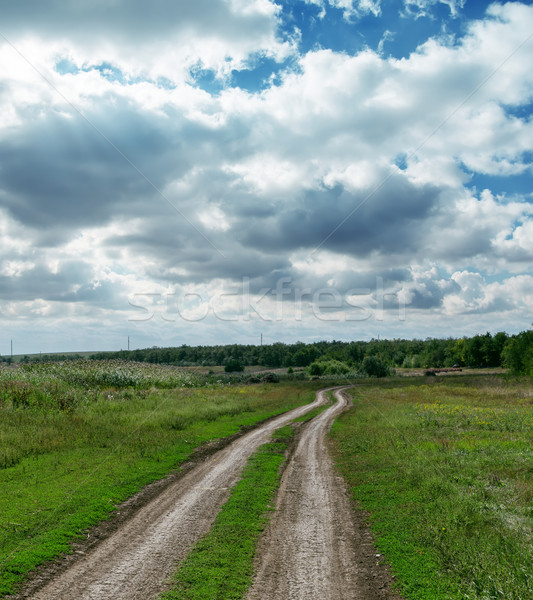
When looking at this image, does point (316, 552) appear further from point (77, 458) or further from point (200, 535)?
point (77, 458)

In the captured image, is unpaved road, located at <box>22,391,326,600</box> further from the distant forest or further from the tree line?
the tree line

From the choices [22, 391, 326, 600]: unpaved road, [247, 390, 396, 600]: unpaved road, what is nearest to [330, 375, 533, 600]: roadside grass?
[247, 390, 396, 600]: unpaved road

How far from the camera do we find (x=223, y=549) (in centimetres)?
813

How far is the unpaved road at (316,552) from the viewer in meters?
6.82

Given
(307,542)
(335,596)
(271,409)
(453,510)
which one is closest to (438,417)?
(271,409)

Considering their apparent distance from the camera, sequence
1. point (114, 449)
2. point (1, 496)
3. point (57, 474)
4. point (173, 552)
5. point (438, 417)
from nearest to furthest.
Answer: point (173, 552) < point (1, 496) < point (57, 474) < point (114, 449) < point (438, 417)

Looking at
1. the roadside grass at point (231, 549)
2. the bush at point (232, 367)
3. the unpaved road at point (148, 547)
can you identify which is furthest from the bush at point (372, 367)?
the unpaved road at point (148, 547)

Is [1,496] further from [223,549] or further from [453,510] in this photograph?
[453,510]

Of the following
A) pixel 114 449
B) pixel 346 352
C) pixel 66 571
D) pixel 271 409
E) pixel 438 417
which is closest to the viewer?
pixel 66 571

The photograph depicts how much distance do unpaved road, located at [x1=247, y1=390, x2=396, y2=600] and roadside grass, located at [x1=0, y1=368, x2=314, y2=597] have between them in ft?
12.4

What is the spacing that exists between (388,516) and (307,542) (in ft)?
8.29

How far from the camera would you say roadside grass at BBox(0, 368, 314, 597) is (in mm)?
8633

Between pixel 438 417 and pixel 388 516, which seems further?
pixel 438 417

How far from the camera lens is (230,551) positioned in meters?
8.07
